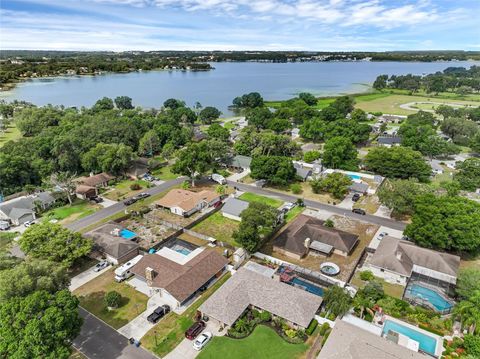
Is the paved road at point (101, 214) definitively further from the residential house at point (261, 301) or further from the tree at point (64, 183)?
the residential house at point (261, 301)

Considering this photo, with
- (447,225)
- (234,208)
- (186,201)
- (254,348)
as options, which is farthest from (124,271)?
(447,225)

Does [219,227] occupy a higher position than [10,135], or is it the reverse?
[10,135]

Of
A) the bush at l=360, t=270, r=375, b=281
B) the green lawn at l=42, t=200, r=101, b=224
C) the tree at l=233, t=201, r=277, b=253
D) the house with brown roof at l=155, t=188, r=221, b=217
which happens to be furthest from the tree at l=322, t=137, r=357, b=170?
the green lawn at l=42, t=200, r=101, b=224

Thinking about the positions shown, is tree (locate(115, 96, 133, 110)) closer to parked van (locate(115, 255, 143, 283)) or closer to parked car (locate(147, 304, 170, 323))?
parked van (locate(115, 255, 143, 283))

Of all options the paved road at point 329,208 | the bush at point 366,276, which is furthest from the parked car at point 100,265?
the bush at point 366,276

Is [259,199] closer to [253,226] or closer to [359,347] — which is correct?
[253,226]

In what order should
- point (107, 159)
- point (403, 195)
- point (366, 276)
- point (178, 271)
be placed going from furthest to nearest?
point (107, 159)
point (403, 195)
point (366, 276)
point (178, 271)
